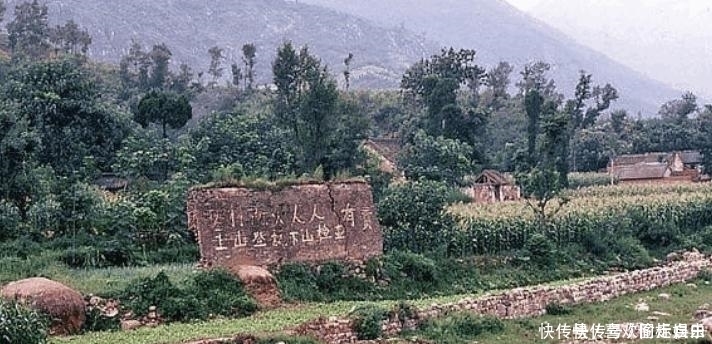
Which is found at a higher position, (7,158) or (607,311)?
(7,158)

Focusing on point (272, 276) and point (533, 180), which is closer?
point (272, 276)

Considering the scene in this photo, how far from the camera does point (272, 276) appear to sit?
22.6 m

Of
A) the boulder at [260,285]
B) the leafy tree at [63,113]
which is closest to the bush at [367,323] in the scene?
the boulder at [260,285]

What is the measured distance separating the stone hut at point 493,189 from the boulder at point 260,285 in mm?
26485

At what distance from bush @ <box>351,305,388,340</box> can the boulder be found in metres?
3.56

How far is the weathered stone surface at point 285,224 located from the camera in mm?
22719

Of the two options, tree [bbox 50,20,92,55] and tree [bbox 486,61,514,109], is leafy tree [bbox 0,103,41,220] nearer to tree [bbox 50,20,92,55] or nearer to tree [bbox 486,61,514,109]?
tree [bbox 50,20,92,55]

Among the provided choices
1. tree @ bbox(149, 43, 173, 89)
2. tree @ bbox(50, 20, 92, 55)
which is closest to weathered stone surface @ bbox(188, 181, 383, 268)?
tree @ bbox(149, 43, 173, 89)

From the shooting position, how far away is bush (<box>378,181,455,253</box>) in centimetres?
2964

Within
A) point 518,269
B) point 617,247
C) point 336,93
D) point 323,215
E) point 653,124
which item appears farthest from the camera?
point 653,124

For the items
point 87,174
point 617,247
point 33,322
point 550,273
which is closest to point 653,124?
point 617,247

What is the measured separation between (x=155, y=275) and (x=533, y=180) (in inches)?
719

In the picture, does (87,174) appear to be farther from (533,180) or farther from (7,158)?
(533,180)

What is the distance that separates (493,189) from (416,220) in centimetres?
1872
